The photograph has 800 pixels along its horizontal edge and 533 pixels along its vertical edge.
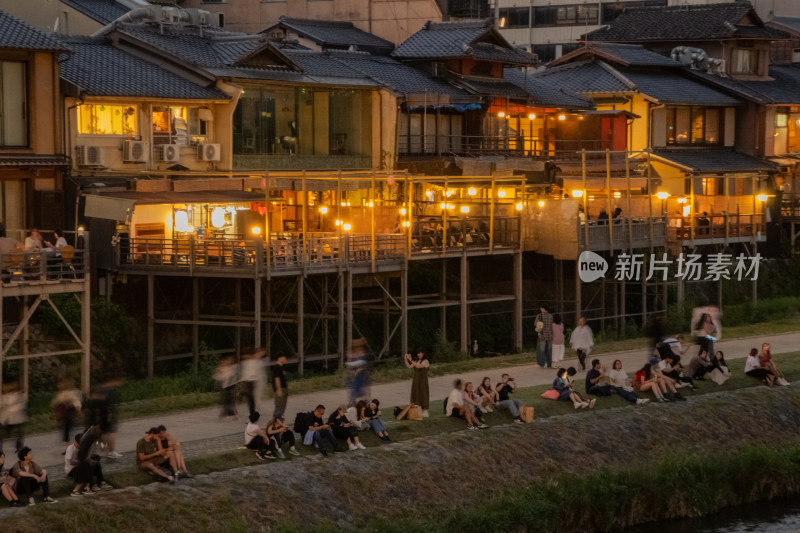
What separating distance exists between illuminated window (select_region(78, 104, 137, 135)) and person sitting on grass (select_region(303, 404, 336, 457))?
1498cm

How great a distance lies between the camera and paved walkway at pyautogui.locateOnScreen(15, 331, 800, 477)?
26.9 meters

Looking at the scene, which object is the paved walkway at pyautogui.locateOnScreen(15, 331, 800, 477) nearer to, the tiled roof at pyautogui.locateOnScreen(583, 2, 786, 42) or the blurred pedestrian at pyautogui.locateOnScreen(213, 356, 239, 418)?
the blurred pedestrian at pyautogui.locateOnScreen(213, 356, 239, 418)

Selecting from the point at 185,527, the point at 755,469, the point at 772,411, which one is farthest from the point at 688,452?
the point at 185,527

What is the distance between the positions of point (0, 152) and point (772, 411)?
62.3 ft

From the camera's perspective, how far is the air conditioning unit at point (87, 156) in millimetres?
38812

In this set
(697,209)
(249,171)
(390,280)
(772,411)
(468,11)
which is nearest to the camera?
(772,411)

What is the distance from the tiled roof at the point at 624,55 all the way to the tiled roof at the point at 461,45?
22.8ft

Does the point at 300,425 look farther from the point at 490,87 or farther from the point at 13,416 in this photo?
the point at 490,87

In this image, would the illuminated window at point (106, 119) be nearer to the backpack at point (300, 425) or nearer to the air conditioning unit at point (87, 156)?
the air conditioning unit at point (87, 156)

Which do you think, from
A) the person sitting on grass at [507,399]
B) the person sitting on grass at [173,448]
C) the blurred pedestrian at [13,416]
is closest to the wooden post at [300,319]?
the person sitting on grass at [507,399]

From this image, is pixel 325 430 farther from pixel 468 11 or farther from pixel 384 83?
pixel 468 11

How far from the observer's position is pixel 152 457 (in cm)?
2483

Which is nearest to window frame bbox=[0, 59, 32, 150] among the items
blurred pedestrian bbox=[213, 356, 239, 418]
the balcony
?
blurred pedestrian bbox=[213, 356, 239, 418]

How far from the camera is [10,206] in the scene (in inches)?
1465
